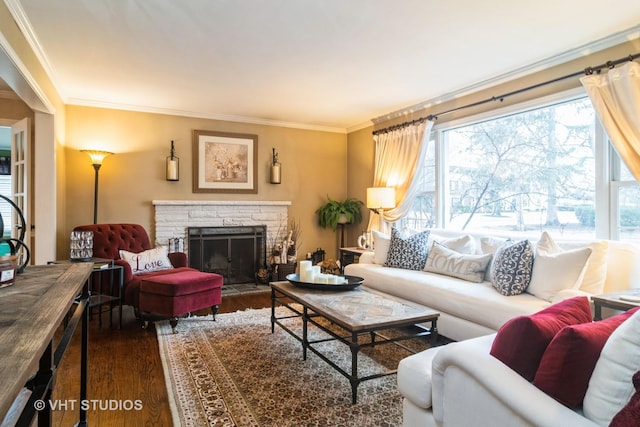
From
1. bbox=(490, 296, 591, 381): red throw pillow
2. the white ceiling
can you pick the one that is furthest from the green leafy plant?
bbox=(490, 296, 591, 381): red throw pillow

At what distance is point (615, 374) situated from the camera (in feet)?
3.31

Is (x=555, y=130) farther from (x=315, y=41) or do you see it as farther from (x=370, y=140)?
(x=370, y=140)

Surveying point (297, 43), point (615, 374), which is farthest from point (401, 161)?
point (615, 374)

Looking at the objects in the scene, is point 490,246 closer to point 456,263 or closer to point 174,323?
point 456,263

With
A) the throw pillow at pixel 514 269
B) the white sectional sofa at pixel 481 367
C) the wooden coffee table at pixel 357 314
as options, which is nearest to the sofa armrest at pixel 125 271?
the wooden coffee table at pixel 357 314

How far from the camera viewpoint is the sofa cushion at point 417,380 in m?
1.44

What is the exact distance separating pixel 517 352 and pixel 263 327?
8.38 ft

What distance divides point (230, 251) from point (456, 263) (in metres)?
3.20

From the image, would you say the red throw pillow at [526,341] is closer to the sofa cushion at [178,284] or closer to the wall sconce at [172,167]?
the sofa cushion at [178,284]

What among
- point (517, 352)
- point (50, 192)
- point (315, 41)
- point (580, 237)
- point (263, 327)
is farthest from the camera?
point (50, 192)

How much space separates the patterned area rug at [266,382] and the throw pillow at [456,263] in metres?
0.69

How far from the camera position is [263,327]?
3428 mm

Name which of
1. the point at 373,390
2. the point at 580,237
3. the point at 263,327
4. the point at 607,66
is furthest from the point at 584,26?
the point at 263,327

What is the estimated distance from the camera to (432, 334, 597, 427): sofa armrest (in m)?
1.04
